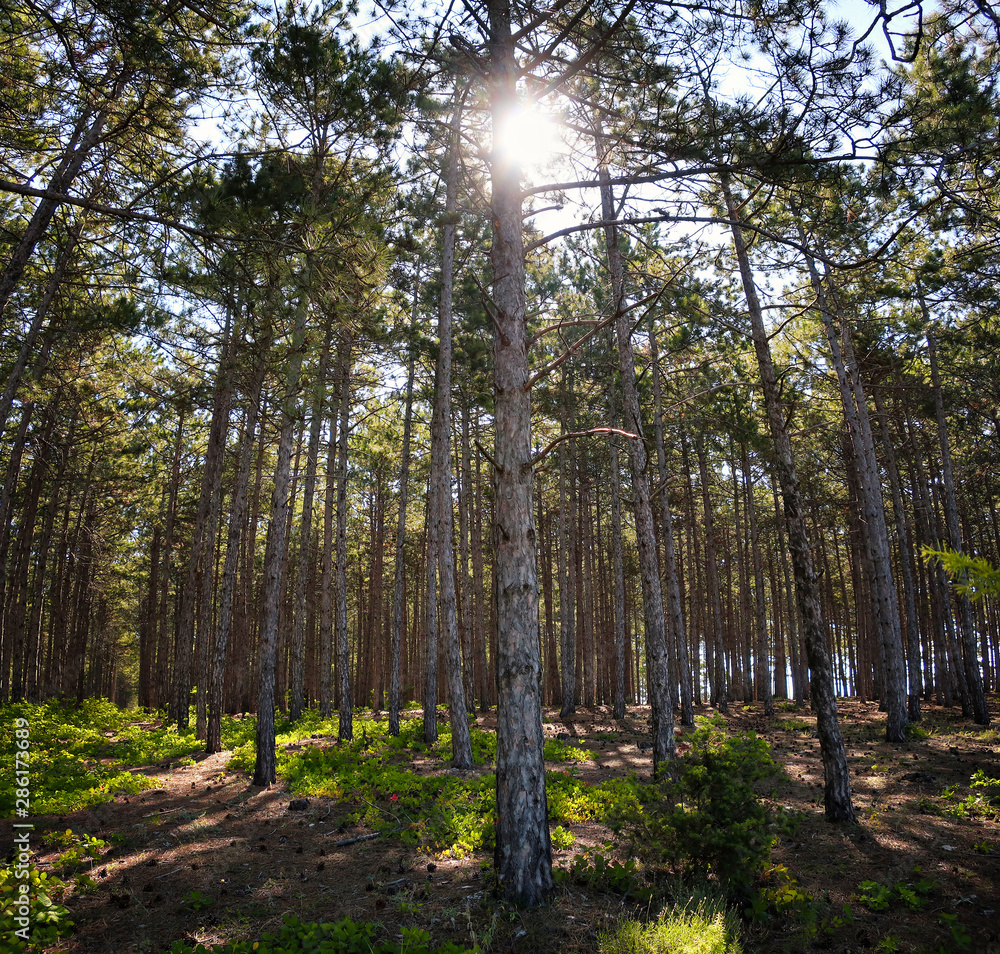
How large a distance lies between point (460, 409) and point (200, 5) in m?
12.0

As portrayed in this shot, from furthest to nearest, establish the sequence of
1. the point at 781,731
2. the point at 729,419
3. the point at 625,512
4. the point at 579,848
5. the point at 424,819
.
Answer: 1. the point at 625,512
2. the point at 781,731
3. the point at 729,419
4. the point at 424,819
5. the point at 579,848

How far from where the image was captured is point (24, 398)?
11.3 meters

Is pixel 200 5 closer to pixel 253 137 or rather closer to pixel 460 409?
pixel 253 137

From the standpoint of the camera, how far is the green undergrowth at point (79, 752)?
799 cm

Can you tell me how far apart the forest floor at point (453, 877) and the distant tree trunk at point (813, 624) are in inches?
19.8

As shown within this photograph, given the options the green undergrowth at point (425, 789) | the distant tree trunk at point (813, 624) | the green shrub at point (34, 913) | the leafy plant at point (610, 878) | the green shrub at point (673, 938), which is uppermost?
the distant tree trunk at point (813, 624)

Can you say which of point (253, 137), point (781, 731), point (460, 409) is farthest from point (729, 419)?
point (253, 137)

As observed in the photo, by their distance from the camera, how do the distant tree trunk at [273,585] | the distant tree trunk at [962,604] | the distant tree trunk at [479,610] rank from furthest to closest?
the distant tree trunk at [479,610]
the distant tree trunk at [962,604]
the distant tree trunk at [273,585]

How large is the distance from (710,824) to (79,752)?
1250 centimetres

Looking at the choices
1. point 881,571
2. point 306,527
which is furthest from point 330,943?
point 881,571

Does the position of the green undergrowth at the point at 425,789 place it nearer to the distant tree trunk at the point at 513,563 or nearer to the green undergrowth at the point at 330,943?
the distant tree trunk at the point at 513,563

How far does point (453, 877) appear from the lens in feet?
18.4

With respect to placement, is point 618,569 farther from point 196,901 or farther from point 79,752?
point 196,901

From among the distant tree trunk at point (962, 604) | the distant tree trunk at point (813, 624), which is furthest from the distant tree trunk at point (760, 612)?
the distant tree trunk at point (813, 624)
